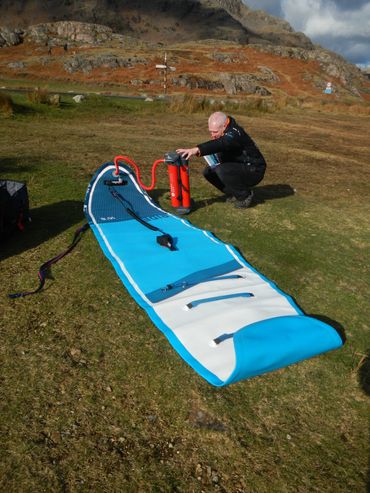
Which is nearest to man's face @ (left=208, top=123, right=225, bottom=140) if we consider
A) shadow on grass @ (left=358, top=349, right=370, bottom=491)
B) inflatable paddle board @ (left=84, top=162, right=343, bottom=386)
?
inflatable paddle board @ (left=84, top=162, right=343, bottom=386)

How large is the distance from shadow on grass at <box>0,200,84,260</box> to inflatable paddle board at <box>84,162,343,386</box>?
26 cm

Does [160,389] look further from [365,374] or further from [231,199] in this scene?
[231,199]

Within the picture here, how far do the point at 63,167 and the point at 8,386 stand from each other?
551cm

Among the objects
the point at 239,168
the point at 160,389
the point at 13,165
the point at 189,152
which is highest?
the point at 189,152

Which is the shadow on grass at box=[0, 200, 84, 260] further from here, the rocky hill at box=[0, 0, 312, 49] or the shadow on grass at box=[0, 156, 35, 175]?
the rocky hill at box=[0, 0, 312, 49]

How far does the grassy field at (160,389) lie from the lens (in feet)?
6.52

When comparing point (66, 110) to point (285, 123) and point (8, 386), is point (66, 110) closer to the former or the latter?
point (285, 123)

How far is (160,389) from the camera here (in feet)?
8.10

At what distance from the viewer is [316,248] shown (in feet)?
15.4

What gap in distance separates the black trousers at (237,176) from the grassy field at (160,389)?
51 centimetres

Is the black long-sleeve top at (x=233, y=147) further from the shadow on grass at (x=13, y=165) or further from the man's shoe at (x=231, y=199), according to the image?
the shadow on grass at (x=13, y=165)

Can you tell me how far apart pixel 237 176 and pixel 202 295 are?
2.73 meters

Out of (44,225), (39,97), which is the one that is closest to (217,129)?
(44,225)

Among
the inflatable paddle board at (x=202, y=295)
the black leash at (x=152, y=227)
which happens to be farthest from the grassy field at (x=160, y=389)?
the black leash at (x=152, y=227)
